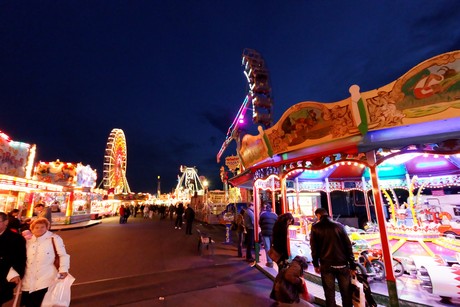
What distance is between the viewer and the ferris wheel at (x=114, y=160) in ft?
102

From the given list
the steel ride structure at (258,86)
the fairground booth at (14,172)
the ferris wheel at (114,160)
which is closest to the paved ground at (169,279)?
the fairground booth at (14,172)

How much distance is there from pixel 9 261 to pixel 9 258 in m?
0.03

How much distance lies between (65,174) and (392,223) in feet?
75.4

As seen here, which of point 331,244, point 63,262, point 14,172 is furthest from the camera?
point 14,172

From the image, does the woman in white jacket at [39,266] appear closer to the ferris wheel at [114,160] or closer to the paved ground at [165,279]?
the paved ground at [165,279]

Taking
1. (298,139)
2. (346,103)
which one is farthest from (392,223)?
(346,103)

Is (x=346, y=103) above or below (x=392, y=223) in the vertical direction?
above

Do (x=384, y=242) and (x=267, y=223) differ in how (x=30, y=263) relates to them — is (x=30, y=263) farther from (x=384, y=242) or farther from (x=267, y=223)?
(x=384, y=242)

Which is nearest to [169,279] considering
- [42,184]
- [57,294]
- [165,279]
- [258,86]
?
[165,279]

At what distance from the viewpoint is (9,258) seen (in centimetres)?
254

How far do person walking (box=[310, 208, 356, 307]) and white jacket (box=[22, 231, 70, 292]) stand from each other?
352cm

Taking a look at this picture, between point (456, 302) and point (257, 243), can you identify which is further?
point (257, 243)

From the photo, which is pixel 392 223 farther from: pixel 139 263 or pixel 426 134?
pixel 139 263

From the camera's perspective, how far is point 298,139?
4746 millimetres
